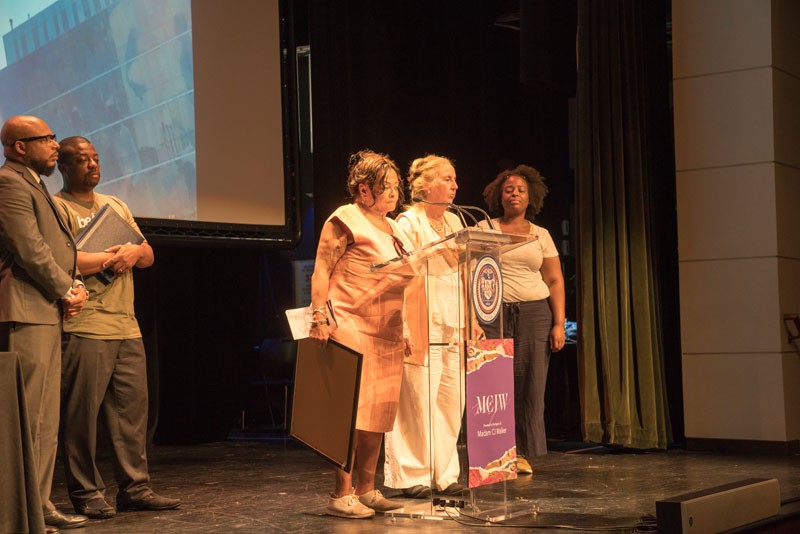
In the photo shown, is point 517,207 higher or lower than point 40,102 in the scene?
lower

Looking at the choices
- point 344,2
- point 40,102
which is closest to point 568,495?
point 40,102

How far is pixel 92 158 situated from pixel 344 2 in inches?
124

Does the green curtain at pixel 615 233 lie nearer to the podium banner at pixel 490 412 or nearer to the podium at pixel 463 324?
the podium at pixel 463 324

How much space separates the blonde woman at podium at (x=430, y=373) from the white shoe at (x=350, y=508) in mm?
260

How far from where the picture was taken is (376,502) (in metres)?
3.64

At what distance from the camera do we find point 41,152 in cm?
347

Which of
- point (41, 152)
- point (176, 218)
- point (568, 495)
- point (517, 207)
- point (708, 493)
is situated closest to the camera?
point (708, 493)

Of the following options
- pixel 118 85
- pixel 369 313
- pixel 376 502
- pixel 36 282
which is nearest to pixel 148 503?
pixel 376 502

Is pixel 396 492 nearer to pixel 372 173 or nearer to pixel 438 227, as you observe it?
pixel 438 227

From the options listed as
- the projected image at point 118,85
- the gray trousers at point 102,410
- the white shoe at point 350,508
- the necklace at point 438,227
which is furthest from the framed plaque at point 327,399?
the projected image at point 118,85

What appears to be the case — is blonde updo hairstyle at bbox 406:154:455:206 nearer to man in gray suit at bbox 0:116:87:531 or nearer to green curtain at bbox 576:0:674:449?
Result: man in gray suit at bbox 0:116:87:531

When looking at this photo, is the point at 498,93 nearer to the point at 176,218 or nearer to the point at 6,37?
the point at 176,218

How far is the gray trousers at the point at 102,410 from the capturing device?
370cm

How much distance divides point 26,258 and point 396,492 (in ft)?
6.01
